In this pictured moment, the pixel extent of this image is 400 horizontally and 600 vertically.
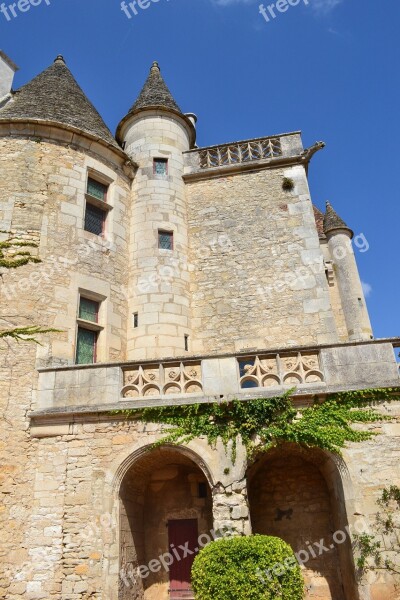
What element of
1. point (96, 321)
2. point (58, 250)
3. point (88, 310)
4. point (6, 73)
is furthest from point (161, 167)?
point (6, 73)

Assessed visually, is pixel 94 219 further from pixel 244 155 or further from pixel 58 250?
pixel 244 155

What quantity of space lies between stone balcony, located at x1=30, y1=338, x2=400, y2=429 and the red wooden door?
115 inches

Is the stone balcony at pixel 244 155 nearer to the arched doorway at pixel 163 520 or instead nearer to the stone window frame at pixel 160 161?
the stone window frame at pixel 160 161

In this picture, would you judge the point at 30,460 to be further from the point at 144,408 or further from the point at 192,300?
the point at 192,300

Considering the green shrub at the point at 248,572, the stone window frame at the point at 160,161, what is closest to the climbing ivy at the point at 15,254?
the stone window frame at the point at 160,161

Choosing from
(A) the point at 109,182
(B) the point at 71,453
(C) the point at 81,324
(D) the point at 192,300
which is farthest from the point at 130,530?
(A) the point at 109,182

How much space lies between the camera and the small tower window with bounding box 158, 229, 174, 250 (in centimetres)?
1294

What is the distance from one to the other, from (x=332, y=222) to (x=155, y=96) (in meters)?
7.49

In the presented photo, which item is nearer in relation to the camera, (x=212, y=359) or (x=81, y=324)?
(x=212, y=359)

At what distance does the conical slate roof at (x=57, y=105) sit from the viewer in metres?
12.3

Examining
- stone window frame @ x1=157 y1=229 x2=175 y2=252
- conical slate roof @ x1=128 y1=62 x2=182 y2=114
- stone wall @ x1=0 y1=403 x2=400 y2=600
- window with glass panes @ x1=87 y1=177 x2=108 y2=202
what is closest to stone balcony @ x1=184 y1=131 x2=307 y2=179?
conical slate roof @ x1=128 y1=62 x2=182 y2=114

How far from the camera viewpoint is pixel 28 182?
1118 centimetres

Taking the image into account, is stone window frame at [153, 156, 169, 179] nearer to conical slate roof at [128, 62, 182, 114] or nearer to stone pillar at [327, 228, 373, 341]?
conical slate roof at [128, 62, 182, 114]

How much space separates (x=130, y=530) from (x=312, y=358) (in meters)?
4.56
